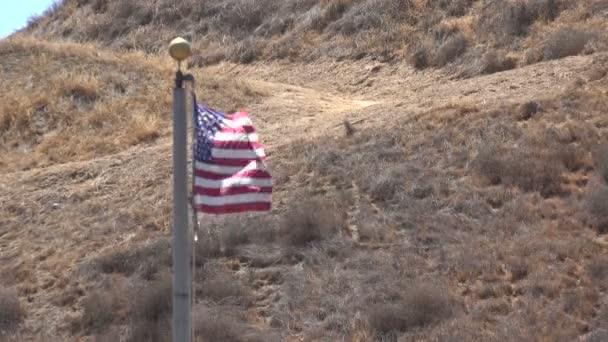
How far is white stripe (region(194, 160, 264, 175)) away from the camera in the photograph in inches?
301

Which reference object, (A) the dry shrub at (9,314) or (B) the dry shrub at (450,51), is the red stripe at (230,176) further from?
(B) the dry shrub at (450,51)

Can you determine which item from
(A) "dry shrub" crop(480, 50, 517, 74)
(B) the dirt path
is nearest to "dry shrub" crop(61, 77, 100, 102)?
(B) the dirt path

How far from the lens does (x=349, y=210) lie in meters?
12.7

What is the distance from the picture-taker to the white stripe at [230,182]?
25.1 ft

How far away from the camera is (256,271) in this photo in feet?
38.5

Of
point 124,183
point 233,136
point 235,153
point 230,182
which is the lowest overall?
point 230,182

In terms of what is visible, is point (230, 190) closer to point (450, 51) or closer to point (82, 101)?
point (82, 101)

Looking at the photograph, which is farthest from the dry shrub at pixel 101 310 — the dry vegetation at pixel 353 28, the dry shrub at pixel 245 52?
the dry shrub at pixel 245 52

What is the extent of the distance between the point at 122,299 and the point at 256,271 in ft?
5.07

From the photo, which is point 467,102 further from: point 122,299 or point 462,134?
point 122,299

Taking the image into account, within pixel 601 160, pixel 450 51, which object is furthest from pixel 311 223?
pixel 450 51

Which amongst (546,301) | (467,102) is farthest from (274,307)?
(467,102)

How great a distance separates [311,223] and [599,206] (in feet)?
10.9

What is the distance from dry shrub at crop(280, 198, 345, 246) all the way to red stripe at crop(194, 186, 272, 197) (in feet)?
13.9
